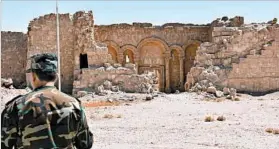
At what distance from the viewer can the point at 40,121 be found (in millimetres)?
3932

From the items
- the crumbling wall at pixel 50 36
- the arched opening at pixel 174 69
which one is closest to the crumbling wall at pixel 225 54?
the arched opening at pixel 174 69

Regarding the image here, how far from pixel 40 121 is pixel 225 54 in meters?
23.1

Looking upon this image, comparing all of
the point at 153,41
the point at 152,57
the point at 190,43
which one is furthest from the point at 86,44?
the point at 190,43

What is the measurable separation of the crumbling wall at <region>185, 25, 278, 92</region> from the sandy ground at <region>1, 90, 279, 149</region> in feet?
11.2

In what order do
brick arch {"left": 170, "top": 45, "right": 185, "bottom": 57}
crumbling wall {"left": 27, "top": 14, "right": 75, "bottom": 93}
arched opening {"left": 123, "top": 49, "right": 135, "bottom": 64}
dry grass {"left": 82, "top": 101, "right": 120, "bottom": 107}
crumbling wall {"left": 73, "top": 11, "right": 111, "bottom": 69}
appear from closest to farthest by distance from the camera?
1. dry grass {"left": 82, "top": 101, "right": 120, "bottom": 107}
2. crumbling wall {"left": 73, "top": 11, "right": 111, "bottom": 69}
3. crumbling wall {"left": 27, "top": 14, "right": 75, "bottom": 93}
4. brick arch {"left": 170, "top": 45, "right": 185, "bottom": 57}
5. arched opening {"left": 123, "top": 49, "right": 135, "bottom": 64}

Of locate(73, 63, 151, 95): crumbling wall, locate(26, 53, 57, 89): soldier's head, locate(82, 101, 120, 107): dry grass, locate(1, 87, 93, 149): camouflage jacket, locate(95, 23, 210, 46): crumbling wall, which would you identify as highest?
locate(95, 23, 210, 46): crumbling wall

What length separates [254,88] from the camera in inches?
1014

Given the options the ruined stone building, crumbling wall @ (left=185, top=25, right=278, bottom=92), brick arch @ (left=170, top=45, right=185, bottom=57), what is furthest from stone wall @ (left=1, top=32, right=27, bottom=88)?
crumbling wall @ (left=185, top=25, right=278, bottom=92)

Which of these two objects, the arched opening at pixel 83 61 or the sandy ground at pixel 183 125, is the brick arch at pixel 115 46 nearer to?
the arched opening at pixel 83 61

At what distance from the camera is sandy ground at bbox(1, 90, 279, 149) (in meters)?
11.5

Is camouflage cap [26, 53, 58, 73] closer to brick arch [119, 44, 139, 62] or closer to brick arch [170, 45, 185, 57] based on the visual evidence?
brick arch [119, 44, 139, 62]

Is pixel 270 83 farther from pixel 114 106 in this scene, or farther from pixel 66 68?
pixel 66 68

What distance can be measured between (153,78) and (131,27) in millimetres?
5724

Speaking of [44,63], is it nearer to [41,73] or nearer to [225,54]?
[41,73]
